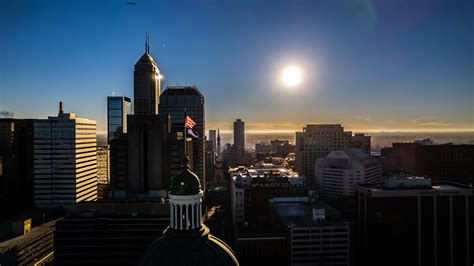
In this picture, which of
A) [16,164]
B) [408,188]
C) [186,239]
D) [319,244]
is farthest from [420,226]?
[16,164]

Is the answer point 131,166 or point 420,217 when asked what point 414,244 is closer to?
point 420,217

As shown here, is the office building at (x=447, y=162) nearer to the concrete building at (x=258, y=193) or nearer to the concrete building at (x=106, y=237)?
the concrete building at (x=258, y=193)

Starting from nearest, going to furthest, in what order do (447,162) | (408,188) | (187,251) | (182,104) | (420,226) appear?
(187,251) → (420,226) → (408,188) → (447,162) → (182,104)

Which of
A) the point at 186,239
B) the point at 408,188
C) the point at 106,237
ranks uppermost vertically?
the point at 186,239

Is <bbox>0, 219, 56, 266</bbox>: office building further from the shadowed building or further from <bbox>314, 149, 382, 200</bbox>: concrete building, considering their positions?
<bbox>314, 149, 382, 200</bbox>: concrete building

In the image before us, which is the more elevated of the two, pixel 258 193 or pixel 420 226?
pixel 258 193

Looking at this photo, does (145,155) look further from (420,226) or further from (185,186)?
(185,186)

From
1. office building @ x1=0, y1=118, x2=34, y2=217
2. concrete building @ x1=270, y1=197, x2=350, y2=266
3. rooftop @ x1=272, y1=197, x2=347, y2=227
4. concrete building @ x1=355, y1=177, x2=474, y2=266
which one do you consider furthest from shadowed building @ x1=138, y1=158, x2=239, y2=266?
office building @ x1=0, y1=118, x2=34, y2=217
